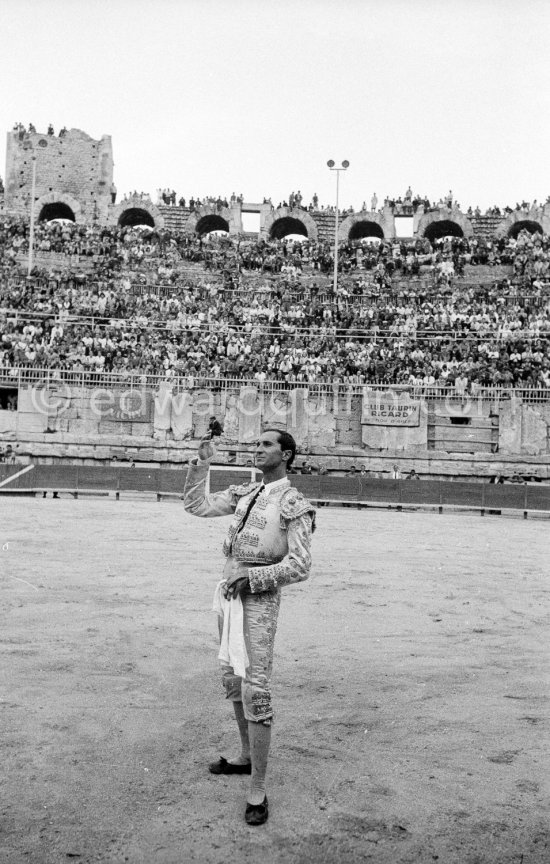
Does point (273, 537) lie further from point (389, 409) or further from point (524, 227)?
point (524, 227)

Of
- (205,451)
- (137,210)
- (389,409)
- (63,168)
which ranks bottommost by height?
(389,409)

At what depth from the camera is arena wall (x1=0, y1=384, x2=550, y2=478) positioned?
83.4 feet

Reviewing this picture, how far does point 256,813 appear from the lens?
11.8ft

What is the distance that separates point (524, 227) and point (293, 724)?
141 feet

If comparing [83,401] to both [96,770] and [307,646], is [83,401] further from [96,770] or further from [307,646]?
[96,770]

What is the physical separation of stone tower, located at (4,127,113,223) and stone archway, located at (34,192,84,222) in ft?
5.14

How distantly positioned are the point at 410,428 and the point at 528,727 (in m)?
21.2

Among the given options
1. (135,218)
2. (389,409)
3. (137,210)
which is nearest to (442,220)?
(137,210)

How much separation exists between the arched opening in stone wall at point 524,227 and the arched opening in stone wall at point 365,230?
6.96 m

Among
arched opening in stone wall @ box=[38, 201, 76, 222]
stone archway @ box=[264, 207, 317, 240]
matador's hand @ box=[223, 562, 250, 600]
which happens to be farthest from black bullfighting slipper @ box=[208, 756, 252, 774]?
arched opening in stone wall @ box=[38, 201, 76, 222]

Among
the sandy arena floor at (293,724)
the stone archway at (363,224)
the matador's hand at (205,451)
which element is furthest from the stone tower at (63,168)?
the matador's hand at (205,451)

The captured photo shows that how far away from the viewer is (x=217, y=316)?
1206 inches

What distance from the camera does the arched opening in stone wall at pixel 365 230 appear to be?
145ft

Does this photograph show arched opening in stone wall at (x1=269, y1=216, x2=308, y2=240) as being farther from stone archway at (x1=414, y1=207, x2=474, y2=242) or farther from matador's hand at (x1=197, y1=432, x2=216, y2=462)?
matador's hand at (x1=197, y1=432, x2=216, y2=462)
